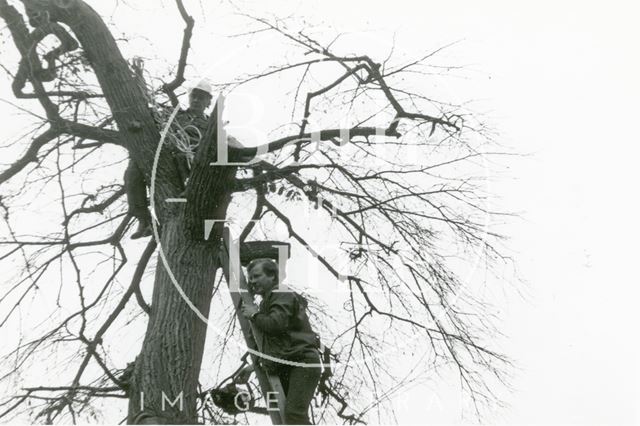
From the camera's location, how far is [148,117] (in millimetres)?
5531

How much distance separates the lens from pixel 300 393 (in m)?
4.72

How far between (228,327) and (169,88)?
2.46m

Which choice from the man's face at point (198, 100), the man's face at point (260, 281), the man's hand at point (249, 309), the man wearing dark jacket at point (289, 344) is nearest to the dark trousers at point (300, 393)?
the man wearing dark jacket at point (289, 344)

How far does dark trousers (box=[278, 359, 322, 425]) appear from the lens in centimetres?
465

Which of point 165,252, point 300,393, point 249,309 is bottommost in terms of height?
point 300,393

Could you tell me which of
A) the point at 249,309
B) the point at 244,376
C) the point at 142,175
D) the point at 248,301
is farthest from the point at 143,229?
the point at 244,376

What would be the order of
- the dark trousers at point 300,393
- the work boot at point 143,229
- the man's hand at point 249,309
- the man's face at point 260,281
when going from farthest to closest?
the work boot at point 143,229 → the man's face at point 260,281 → the man's hand at point 249,309 → the dark trousers at point 300,393

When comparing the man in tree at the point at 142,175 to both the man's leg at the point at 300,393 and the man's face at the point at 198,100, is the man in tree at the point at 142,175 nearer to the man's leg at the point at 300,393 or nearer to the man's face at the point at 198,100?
the man's face at the point at 198,100

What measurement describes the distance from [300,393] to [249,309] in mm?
689

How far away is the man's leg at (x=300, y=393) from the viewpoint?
15.3 ft

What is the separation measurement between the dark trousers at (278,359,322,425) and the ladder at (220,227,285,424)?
0.20 ft

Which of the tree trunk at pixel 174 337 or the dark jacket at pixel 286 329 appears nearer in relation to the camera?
the tree trunk at pixel 174 337

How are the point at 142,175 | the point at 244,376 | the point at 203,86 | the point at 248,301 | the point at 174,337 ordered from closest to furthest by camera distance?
the point at 174,337
the point at 248,301
the point at 142,175
the point at 244,376
the point at 203,86

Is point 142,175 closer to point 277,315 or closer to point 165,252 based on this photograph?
point 165,252
